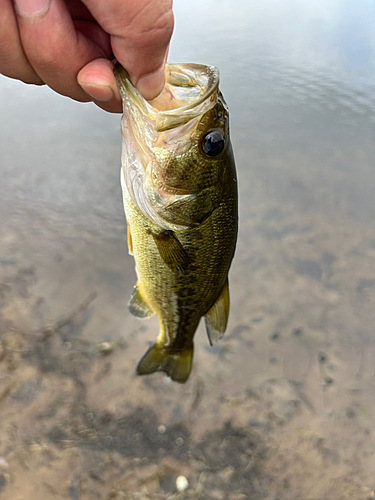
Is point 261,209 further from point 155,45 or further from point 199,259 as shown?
point 155,45

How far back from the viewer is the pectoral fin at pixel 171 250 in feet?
4.98

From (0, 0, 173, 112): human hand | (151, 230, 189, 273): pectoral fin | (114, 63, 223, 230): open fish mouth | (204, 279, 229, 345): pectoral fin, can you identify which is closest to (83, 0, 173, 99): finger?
(0, 0, 173, 112): human hand

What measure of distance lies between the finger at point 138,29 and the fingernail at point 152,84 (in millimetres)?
17

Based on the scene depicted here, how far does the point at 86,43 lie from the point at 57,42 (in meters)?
0.10

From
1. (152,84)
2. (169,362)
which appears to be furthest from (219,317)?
(152,84)

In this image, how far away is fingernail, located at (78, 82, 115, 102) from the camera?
3.40 feet

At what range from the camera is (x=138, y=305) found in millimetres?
2062

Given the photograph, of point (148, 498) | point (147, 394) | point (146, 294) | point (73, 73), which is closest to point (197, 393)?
point (147, 394)

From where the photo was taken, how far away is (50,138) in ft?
17.0

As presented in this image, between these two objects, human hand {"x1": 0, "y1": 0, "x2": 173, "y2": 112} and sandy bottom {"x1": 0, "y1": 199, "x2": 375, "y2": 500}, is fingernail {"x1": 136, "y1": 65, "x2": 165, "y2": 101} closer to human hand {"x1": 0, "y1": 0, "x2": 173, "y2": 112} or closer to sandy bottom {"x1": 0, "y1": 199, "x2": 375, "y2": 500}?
human hand {"x1": 0, "y1": 0, "x2": 173, "y2": 112}

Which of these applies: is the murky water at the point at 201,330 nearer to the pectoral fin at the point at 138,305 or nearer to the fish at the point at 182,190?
the pectoral fin at the point at 138,305

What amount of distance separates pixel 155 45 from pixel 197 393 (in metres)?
2.80

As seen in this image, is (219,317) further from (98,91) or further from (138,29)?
(138,29)

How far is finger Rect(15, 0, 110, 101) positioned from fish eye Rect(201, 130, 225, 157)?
439mm
